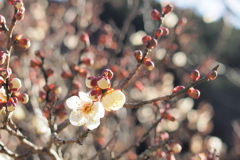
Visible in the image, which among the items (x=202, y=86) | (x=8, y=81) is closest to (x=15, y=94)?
(x=8, y=81)

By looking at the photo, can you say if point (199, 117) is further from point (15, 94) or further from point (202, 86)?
point (202, 86)

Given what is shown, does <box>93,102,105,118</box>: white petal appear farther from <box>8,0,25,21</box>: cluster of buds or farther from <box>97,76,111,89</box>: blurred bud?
<box>8,0,25,21</box>: cluster of buds

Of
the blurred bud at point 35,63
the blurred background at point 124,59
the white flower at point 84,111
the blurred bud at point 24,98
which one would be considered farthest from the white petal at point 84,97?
the blurred background at point 124,59

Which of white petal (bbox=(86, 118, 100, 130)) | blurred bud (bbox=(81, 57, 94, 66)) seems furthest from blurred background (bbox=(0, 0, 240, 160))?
white petal (bbox=(86, 118, 100, 130))

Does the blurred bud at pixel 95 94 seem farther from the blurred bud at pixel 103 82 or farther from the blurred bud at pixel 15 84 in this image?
the blurred bud at pixel 15 84

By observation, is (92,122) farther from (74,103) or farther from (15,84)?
(15,84)

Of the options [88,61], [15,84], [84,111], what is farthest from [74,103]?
[88,61]

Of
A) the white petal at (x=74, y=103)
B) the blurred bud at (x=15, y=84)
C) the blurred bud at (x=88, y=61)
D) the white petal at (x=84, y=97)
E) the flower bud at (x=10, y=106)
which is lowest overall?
the blurred bud at (x=88, y=61)
